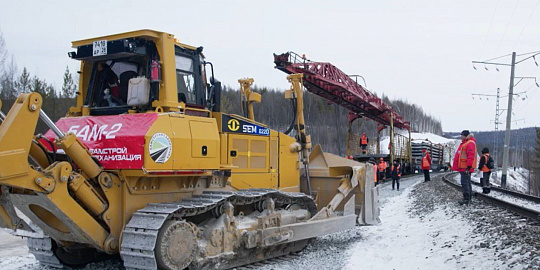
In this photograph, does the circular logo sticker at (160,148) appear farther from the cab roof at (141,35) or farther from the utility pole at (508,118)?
the utility pole at (508,118)

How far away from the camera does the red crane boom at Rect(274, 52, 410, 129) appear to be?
19094 mm

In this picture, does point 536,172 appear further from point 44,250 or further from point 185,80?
point 44,250

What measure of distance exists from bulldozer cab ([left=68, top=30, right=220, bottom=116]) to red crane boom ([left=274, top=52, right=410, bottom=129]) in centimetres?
1142

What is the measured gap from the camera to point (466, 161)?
1102cm

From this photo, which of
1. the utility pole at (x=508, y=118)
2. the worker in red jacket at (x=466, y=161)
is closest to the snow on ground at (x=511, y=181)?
the utility pole at (x=508, y=118)

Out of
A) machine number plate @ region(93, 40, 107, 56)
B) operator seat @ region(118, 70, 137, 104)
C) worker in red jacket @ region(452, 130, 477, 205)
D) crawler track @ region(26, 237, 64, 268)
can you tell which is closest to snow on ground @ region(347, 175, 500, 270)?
worker in red jacket @ region(452, 130, 477, 205)

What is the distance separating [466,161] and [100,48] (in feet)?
26.1

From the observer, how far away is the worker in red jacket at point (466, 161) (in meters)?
10.9

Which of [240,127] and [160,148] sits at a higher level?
[240,127]

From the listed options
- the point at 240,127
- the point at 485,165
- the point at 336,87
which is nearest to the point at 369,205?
the point at 240,127

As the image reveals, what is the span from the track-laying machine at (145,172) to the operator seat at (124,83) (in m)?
0.02

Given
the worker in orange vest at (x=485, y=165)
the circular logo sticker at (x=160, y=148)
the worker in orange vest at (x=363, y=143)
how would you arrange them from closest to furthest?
the circular logo sticker at (x=160, y=148)
the worker in orange vest at (x=485, y=165)
the worker in orange vest at (x=363, y=143)

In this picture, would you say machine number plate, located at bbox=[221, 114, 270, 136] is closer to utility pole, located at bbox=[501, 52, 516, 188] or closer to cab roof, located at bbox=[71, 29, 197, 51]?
cab roof, located at bbox=[71, 29, 197, 51]

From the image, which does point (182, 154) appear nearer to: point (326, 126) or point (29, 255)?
point (29, 255)
